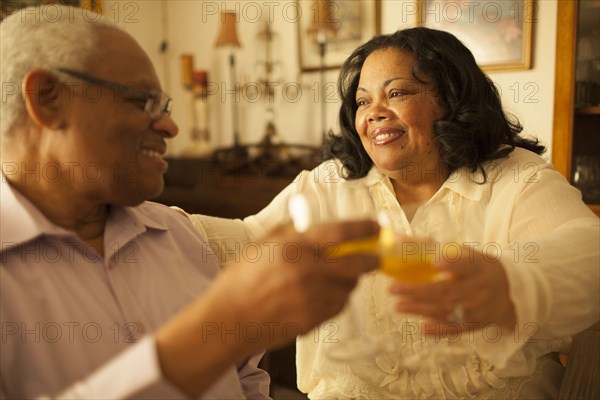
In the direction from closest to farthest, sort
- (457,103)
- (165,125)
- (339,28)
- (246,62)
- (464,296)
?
(464,296), (165,125), (457,103), (339,28), (246,62)

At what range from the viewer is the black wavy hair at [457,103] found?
1547mm

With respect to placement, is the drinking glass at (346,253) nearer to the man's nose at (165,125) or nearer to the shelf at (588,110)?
the man's nose at (165,125)

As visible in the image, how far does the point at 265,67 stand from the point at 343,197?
6.47 feet

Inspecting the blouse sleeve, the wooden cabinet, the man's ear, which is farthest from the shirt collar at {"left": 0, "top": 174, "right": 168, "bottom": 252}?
the wooden cabinet

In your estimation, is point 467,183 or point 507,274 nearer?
point 507,274

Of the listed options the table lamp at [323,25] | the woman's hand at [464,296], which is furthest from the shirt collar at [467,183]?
the table lamp at [323,25]

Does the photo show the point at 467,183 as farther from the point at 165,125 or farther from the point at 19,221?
the point at 19,221

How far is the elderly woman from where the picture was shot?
0.91 metres

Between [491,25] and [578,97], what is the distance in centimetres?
62

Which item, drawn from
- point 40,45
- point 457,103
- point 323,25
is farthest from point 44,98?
point 323,25

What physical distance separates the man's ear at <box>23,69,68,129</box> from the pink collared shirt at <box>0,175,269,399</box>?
151 mm

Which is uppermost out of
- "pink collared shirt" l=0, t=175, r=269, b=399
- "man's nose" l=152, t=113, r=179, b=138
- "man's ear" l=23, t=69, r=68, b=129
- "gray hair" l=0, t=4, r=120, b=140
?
"gray hair" l=0, t=4, r=120, b=140

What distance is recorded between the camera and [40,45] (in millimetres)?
964

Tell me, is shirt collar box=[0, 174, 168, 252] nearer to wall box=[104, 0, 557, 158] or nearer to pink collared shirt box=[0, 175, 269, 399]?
pink collared shirt box=[0, 175, 269, 399]
